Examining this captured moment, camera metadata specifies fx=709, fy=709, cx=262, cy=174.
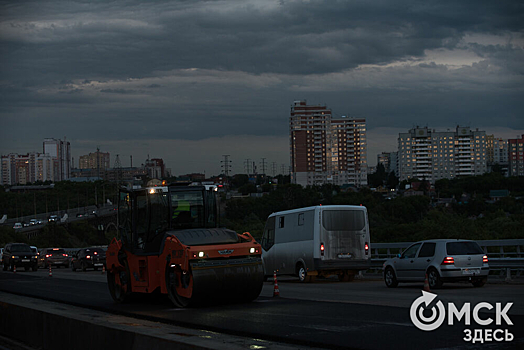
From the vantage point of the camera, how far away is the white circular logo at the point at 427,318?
1123cm

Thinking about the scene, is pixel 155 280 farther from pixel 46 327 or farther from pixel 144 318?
pixel 46 327

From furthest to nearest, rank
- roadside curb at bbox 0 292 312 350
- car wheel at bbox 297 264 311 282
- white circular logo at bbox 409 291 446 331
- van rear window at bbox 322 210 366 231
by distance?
car wheel at bbox 297 264 311 282 → van rear window at bbox 322 210 366 231 → white circular logo at bbox 409 291 446 331 → roadside curb at bbox 0 292 312 350

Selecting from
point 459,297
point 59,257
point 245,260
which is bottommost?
point 59,257

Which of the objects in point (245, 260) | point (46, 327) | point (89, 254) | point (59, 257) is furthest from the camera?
point (59, 257)

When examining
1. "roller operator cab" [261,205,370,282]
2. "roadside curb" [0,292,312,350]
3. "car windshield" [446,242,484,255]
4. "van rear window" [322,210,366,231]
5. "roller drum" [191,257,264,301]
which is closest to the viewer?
"roadside curb" [0,292,312,350]

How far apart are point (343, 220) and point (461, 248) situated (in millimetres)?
5190

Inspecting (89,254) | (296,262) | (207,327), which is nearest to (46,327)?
(207,327)

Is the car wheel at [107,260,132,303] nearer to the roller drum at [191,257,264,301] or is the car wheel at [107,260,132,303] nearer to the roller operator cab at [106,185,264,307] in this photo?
the roller operator cab at [106,185,264,307]

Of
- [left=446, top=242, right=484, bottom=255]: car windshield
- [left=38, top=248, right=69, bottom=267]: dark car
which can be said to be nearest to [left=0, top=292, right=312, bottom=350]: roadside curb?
[left=446, top=242, right=484, bottom=255]: car windshield

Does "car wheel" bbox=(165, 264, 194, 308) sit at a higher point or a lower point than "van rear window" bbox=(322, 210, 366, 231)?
lower

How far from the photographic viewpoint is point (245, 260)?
51.4ft

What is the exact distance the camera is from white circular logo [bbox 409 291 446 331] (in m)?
11.2

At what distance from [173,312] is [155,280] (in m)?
1.44

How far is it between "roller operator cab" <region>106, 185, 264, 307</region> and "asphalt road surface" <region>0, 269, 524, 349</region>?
0.42 m
